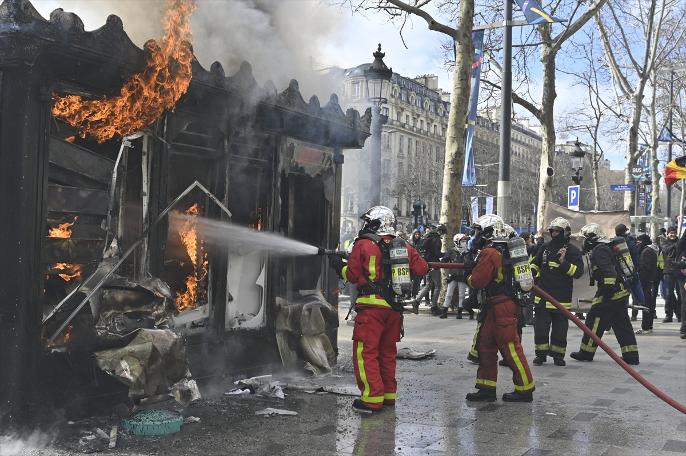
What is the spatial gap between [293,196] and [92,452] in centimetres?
403

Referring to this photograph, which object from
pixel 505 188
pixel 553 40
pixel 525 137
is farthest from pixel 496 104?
pixel 525 137

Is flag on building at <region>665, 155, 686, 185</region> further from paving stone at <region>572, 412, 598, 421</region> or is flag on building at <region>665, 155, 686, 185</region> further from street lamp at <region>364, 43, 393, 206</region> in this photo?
paving stone at <region>572, 412, 598, 421</region>

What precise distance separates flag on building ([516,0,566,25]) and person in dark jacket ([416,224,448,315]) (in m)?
4.75

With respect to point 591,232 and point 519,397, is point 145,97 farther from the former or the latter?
point 591,232

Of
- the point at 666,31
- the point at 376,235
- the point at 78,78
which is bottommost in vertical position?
the point at 376,235

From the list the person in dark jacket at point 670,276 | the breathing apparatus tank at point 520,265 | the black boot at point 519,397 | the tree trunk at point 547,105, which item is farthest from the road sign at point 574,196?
the black boot at point 519,397

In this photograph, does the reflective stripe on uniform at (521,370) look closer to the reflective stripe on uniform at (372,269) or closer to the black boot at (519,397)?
the black boot at (519,397)

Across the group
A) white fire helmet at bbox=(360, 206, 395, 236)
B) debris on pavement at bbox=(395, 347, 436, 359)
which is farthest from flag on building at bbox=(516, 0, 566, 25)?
white fire helmet at bbox=(360, 206, 395, 236)

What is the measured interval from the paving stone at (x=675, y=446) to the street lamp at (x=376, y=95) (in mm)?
6375

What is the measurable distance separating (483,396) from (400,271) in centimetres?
170

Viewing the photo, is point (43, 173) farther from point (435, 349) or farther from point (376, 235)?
point (435, 349)

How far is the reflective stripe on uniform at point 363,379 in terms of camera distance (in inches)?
252

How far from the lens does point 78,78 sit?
5480 mm

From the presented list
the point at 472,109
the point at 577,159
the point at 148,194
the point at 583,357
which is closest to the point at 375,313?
the point at 148,194
